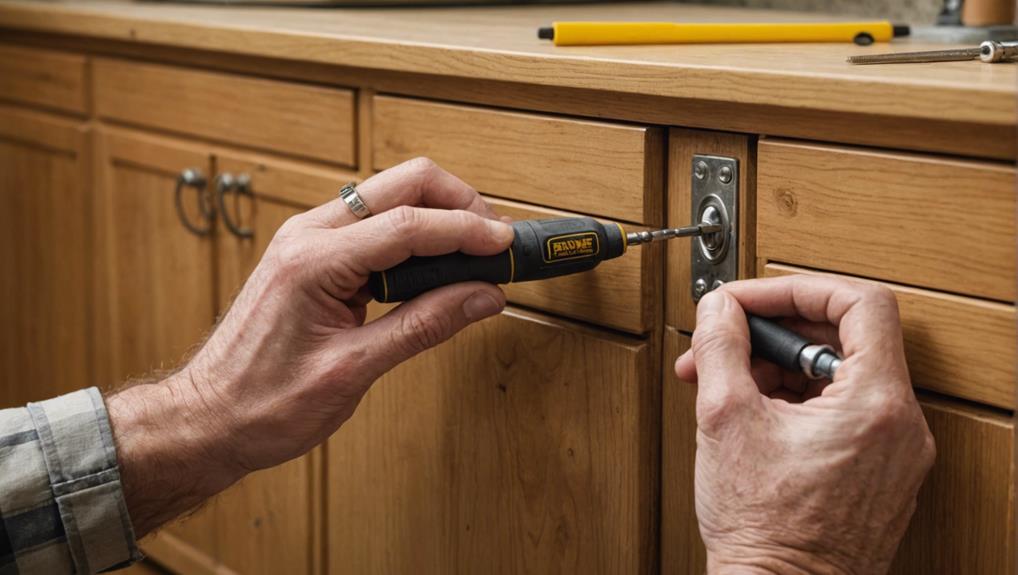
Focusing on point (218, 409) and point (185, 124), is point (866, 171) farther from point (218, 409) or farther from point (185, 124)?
point (185, 124)

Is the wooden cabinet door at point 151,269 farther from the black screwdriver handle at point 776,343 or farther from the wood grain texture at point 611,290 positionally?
the black screwdriver handle at point 776,343

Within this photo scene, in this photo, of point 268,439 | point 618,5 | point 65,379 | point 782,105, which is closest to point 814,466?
point 782,105

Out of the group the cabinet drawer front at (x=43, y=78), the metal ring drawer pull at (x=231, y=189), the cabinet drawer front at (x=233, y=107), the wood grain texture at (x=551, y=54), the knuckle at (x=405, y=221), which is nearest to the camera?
the wood grain texture at (x=551, y=54)

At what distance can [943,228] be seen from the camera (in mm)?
623

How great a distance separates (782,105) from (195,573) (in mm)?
866

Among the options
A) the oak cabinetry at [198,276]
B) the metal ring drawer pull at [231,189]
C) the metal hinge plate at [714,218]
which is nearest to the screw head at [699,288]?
the metal hinge plate at [714,218]

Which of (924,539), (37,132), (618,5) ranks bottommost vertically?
(924,539)

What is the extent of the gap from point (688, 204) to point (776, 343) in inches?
5.0

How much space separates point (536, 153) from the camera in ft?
2.70

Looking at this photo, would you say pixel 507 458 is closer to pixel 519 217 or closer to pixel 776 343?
pixel 519 217

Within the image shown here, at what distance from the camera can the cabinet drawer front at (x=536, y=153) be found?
30.0 inches

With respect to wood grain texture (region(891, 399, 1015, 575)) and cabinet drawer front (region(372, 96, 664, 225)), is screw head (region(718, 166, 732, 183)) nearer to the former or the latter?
cabinet drawer front (region(372, 96, 664, 225))

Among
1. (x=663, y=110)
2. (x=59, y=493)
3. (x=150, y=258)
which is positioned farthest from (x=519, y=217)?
(x=150, y=258)

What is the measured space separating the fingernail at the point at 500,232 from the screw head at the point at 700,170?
12 centimetres
